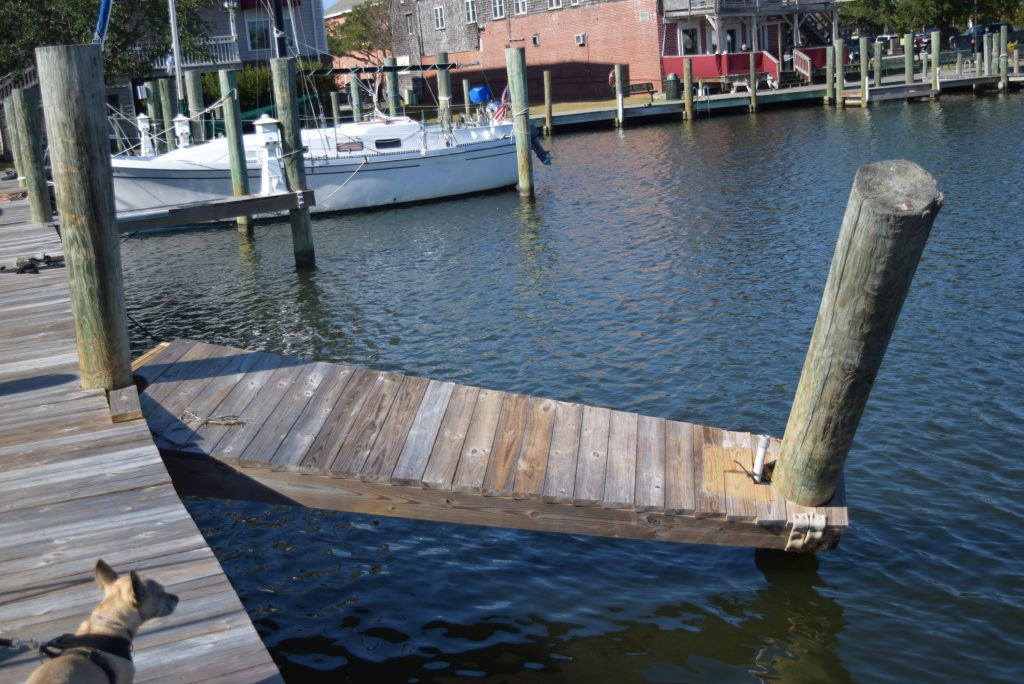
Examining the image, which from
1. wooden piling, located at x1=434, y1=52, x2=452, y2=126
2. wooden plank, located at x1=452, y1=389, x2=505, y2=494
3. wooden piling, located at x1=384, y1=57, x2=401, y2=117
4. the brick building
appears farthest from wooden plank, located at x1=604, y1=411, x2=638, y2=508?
the brick building

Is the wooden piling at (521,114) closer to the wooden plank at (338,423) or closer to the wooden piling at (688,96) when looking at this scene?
the wooden plank at (338,423)

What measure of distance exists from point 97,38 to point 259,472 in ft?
57.0

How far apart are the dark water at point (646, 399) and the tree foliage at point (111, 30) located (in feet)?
40.7

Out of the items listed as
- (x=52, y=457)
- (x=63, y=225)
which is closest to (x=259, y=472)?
(x=52, y=457)

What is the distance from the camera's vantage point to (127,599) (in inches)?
142

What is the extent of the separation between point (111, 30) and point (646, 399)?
2915 cm

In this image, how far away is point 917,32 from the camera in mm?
60469

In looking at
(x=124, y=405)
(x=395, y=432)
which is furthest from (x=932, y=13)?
(x=124, y=405)

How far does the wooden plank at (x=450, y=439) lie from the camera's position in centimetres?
610

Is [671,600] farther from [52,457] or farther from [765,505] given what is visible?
[52,457]

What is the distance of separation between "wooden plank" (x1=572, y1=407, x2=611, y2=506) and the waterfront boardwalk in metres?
2.17

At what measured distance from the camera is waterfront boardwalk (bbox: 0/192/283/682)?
411 cm

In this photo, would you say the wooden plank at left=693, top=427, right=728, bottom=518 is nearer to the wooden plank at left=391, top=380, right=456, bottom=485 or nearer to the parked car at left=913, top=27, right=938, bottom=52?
the wooden plank at left=391, top=380, right=456, bottom=485

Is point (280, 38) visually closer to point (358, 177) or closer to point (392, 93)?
point (358, 177)
